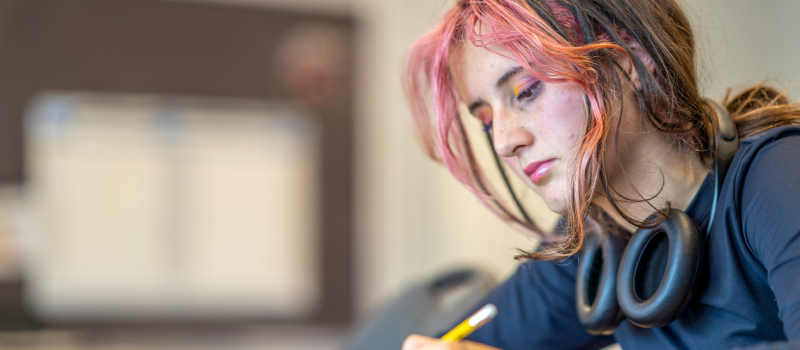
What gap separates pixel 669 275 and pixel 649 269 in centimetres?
8

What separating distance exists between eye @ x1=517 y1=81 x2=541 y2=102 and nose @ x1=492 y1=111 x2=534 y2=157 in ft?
0.06

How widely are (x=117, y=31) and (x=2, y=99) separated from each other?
376 mm

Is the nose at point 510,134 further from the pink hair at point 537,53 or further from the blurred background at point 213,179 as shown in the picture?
the blurred background at point 213,179

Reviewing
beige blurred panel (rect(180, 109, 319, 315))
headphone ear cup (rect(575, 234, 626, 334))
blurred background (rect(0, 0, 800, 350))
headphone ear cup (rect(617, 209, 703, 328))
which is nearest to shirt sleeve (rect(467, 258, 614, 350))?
headphone ear cup (rect(575, 234, 626, 334))

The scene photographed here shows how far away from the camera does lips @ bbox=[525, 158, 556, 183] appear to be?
0.57m

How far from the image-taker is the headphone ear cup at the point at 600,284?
1.90ft

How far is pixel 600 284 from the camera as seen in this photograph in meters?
0.59

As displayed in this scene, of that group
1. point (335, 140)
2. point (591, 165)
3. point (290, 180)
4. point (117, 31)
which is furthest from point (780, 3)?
point (117, 31)

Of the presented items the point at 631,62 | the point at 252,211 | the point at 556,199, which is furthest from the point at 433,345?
the point at 252,211

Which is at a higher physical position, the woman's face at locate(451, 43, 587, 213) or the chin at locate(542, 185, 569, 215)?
the woman's face at locate(451, 43, 587, 213)

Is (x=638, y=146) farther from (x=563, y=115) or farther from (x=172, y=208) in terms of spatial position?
(x=172, y=208)

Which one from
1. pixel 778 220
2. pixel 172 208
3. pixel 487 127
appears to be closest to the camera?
pixel 778 220

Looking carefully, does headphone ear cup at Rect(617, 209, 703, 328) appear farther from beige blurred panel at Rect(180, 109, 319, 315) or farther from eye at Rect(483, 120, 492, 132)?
beige blurred panel at Rect(180, 109, 319, 315)

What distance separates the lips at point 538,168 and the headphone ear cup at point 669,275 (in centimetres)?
12
